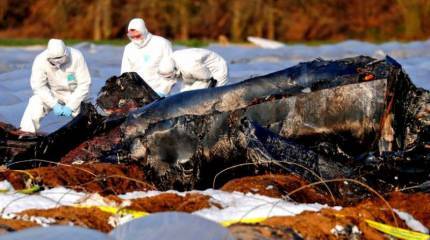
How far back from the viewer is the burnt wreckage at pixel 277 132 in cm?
832

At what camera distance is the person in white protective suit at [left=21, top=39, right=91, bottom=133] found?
12609 millimetres

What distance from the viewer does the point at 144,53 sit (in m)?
13.8

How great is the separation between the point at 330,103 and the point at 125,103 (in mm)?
2748

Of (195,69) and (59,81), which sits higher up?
(195,69)

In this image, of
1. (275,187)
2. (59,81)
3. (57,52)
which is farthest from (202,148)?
(59,81)

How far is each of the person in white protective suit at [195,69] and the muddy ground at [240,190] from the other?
421 cm

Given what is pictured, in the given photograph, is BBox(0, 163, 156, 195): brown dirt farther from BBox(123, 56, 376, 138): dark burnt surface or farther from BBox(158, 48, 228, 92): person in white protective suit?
BBox(158, 48, 228, 92): person in white protective suit

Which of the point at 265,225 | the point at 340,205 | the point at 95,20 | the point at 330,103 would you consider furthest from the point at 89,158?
the point at 95,20

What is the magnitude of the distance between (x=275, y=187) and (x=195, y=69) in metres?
5.49

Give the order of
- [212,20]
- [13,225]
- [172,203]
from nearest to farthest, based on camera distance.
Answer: [13,225], [172,203], [212,20]

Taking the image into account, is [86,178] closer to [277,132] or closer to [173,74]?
[277,132]

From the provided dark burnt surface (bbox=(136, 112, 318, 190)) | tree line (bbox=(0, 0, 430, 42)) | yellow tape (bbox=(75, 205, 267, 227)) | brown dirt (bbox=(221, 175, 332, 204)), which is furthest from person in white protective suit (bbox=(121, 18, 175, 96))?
tree line (bbox=(0, 0, 430, 42))

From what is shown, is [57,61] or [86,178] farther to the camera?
[57,61]

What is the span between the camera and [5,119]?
13062 millimetres
